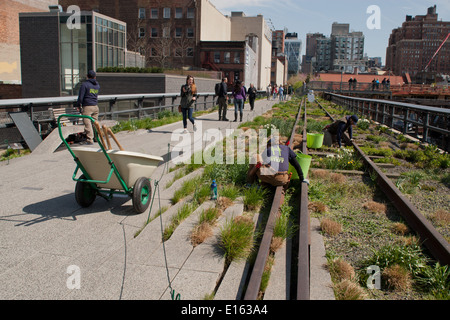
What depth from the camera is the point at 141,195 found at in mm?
6105

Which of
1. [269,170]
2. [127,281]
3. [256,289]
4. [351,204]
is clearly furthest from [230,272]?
[351,204]

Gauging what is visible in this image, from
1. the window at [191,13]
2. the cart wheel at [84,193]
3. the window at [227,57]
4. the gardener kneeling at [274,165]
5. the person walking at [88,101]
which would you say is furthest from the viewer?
the window at [191,13]

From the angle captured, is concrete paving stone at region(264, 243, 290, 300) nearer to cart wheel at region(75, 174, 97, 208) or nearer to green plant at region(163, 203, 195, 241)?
green plant at region(163, 203, 195, 241)

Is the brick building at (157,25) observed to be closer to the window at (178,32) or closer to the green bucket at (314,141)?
the window at (178,32)

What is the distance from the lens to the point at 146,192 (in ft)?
20.8

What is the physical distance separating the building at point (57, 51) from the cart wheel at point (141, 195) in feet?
148

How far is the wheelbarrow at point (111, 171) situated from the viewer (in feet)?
19.0

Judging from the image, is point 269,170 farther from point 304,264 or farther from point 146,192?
point 304,264

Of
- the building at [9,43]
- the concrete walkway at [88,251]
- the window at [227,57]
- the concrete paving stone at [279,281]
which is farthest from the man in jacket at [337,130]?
the window at [227,57]

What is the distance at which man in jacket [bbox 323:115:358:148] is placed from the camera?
1261cm

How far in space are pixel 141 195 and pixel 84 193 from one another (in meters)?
0.85

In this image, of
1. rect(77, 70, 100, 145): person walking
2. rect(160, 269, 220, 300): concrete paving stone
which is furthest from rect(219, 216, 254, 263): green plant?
rect(77, 70, 100, 145): person walking

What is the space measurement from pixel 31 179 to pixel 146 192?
280 cm

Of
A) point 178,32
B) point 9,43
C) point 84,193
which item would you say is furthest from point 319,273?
point 178,32
